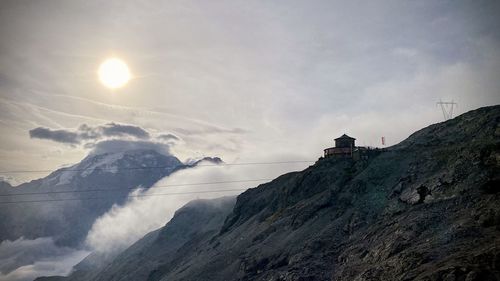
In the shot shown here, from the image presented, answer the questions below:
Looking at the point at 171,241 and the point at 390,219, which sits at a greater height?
the point at 390,219

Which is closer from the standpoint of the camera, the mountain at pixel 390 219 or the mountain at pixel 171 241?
the mountain at pixel 390 219

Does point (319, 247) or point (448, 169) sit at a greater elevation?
point (448, 169)

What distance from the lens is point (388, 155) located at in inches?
3221

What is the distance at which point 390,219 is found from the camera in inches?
2282

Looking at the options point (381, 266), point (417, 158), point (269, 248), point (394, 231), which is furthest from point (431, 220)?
point (269, 248)

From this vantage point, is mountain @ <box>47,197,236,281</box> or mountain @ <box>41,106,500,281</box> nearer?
mountain @ <box>41,106,500,281</box>

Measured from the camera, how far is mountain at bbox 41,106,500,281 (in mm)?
41500

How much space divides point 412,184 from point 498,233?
2528cm

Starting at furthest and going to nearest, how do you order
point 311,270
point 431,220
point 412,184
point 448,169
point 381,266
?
point 412,184 < point 448,169 < point 311,270 < point 431,220 < point 381,266

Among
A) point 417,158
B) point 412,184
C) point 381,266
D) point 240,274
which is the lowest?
point 240,274

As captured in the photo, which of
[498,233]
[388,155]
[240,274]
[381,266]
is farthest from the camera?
[388,155]

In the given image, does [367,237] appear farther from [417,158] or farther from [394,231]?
[417,158]

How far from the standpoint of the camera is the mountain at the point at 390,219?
41.5m

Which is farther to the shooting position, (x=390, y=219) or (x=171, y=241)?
(x=171, y=241)
